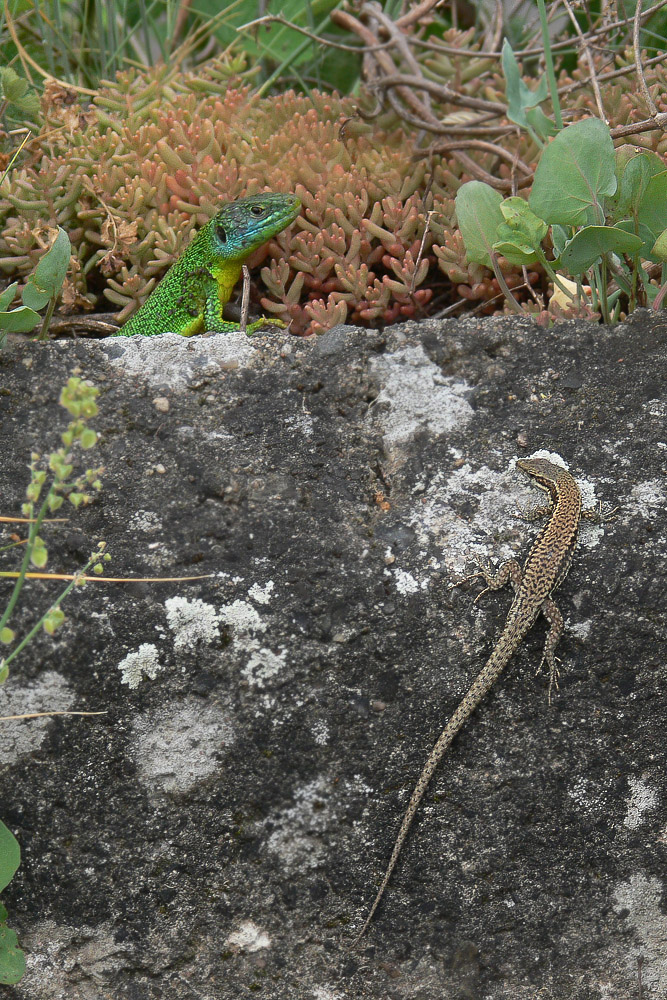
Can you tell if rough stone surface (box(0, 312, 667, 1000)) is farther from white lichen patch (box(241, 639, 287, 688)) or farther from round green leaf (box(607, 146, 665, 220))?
round green leaf (box(607, 146, 665, 220))

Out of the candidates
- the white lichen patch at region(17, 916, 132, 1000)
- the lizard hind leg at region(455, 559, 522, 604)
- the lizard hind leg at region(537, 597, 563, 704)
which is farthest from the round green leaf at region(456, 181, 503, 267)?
the white lichen patch at region(17, 916, 132, 1000)

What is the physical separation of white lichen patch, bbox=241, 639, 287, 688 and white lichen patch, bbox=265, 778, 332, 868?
315 millimetres

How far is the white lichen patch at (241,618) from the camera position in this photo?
2.44m

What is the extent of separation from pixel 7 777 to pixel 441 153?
3282 mm

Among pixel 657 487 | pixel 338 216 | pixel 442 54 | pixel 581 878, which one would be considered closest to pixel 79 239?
pixel 338 216

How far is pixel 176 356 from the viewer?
2.85m

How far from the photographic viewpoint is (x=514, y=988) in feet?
7.86

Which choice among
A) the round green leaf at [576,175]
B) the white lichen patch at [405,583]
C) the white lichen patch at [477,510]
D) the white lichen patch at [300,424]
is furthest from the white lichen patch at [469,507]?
the round green leaf at [576,175]

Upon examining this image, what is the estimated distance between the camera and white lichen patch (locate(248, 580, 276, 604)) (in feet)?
8.11

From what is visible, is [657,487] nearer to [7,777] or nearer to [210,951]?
[210,951]

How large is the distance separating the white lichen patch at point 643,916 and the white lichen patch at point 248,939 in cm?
96

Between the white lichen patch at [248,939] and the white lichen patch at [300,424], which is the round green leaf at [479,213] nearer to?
the white lichen patch at [300,424]

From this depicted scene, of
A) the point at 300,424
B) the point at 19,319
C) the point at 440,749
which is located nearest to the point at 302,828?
the point at 440,749

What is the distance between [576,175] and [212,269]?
1.63 metres
